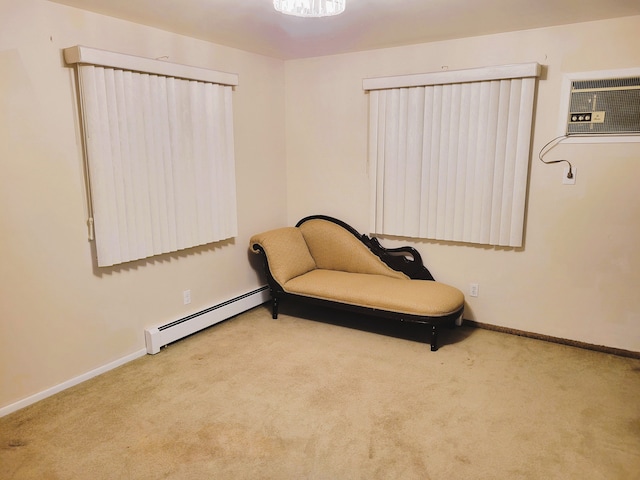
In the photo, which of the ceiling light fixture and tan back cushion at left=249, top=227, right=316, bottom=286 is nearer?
the ceiling light fixture

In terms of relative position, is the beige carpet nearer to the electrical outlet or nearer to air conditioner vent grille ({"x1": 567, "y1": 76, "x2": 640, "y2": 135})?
the electrical outlet

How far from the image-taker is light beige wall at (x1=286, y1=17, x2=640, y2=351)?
3.08 m

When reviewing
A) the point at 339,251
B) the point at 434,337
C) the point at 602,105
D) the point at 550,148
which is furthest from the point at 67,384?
the point at 602,105

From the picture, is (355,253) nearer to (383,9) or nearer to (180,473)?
(383,9)

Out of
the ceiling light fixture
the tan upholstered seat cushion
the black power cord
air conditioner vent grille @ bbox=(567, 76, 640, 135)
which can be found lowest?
the tan upholstered seat cushion

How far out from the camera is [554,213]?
131 inches

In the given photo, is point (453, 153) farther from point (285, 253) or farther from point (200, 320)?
point (200, 320)

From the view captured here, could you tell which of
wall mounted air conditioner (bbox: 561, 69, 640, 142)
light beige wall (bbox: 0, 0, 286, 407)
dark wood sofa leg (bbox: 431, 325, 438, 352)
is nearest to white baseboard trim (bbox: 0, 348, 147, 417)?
light beige wall (bbox: 0, 0, 286, 407)

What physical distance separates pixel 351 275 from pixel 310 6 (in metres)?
2.33

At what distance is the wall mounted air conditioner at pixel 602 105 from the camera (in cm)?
298

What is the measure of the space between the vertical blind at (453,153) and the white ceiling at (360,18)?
1.08ft

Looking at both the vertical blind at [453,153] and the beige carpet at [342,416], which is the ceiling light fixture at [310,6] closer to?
the vertical blind at [453,153]

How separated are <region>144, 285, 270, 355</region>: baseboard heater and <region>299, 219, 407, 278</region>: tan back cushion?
2.21 feet

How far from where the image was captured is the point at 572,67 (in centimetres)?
312
